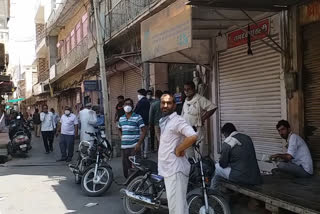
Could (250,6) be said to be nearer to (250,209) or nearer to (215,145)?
(250,209)

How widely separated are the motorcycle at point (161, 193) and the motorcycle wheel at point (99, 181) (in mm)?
1458

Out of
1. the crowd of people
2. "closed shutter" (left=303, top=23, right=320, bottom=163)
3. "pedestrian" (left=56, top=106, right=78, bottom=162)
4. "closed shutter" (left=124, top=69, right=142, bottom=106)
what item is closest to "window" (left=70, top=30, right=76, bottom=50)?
"closed shutter" (left=124, top=69, right=142, bottom=106)

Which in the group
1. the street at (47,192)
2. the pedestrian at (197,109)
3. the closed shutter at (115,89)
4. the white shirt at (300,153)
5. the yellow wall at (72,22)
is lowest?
the street at (47,192)

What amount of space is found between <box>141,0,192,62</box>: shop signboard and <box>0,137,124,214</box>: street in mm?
2777

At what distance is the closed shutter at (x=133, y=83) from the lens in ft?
50.8

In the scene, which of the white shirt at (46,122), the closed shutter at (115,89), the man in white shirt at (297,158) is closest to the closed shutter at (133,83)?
the closed shutter at (115,89)

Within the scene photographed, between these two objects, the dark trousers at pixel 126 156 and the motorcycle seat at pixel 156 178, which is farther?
the dark trousers at pixel 126 156

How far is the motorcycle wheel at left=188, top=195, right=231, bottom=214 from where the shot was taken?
5.00 meters

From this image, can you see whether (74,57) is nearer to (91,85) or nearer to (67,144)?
(91,85)

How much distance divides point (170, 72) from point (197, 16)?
19.7 ft

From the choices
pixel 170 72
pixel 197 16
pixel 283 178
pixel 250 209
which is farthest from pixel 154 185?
pixel 170 72

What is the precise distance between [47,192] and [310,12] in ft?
19.5

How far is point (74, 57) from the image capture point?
2394 cm

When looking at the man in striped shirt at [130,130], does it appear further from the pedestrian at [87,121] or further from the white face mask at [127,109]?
the pedestrian at [87,121]
